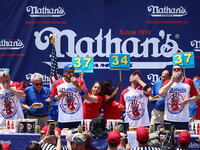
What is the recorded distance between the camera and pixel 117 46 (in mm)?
9344

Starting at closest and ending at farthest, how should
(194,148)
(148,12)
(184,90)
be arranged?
(194,148) → (184,90) → (148,12)

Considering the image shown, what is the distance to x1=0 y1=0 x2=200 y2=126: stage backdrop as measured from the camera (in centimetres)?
929

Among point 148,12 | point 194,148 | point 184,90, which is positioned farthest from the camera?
point 148,12

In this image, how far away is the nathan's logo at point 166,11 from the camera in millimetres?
9258

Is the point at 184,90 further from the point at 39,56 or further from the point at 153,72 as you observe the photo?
the point at 39,56

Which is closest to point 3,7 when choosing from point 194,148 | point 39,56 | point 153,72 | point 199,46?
point 39,56

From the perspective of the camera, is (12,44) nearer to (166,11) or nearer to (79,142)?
(166,11)

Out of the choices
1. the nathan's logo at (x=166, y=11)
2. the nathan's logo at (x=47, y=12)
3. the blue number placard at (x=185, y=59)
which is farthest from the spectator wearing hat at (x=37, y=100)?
the nathan's logo at (x=166, y=11)

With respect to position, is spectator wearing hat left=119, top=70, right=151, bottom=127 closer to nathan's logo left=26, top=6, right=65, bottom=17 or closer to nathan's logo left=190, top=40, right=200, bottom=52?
nathan's logo left=190, top=40, right=200, bottom=52

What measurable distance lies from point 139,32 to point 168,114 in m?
3.38

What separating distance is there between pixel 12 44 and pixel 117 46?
2.56 meters

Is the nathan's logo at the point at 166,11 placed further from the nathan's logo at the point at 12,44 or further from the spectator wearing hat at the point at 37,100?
the spectator wearing hat at the point at 37,100

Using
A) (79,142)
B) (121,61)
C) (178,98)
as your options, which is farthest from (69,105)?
(79,142)

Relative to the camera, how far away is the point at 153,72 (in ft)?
30.5
